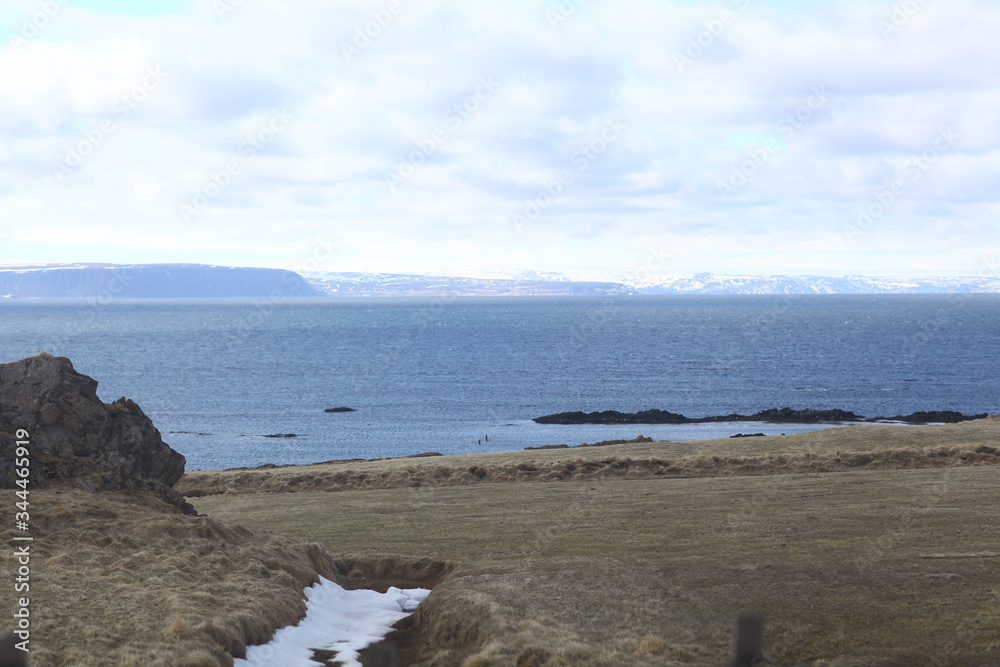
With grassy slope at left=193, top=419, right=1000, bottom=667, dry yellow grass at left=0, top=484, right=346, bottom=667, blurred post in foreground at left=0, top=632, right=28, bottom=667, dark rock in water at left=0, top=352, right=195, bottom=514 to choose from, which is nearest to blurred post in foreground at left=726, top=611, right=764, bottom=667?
blurred post in foreground at left=0, top=632, right=28, bottom=667

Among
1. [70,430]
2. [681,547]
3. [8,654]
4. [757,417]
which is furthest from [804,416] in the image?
[8,654]

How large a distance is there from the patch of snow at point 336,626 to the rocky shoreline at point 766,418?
59.1 metres

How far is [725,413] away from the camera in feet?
267

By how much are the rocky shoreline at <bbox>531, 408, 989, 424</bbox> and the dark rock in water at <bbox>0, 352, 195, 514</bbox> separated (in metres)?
57.9

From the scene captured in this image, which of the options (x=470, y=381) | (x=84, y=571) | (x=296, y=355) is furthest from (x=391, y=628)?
(x=296, y=355)

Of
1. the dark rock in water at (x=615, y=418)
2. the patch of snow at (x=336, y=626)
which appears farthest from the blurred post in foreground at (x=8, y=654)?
the dark rock in water at (x=615, y=418)

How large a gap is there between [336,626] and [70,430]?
8188 millimetres

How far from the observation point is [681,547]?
1906cm

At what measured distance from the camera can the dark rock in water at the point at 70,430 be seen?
61.4 ft

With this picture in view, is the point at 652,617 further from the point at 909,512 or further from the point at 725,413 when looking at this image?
the point at 725,413

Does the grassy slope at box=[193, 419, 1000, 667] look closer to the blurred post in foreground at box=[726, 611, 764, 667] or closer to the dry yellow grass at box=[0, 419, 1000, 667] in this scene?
the dry yellow grass at box=[0, 419, 1000, 667]

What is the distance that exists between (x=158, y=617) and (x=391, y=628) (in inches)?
164

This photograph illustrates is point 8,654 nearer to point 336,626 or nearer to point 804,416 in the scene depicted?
point 336,626

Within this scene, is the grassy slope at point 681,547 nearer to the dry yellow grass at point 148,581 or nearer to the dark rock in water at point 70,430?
the dry yellow grass at point 148,581
